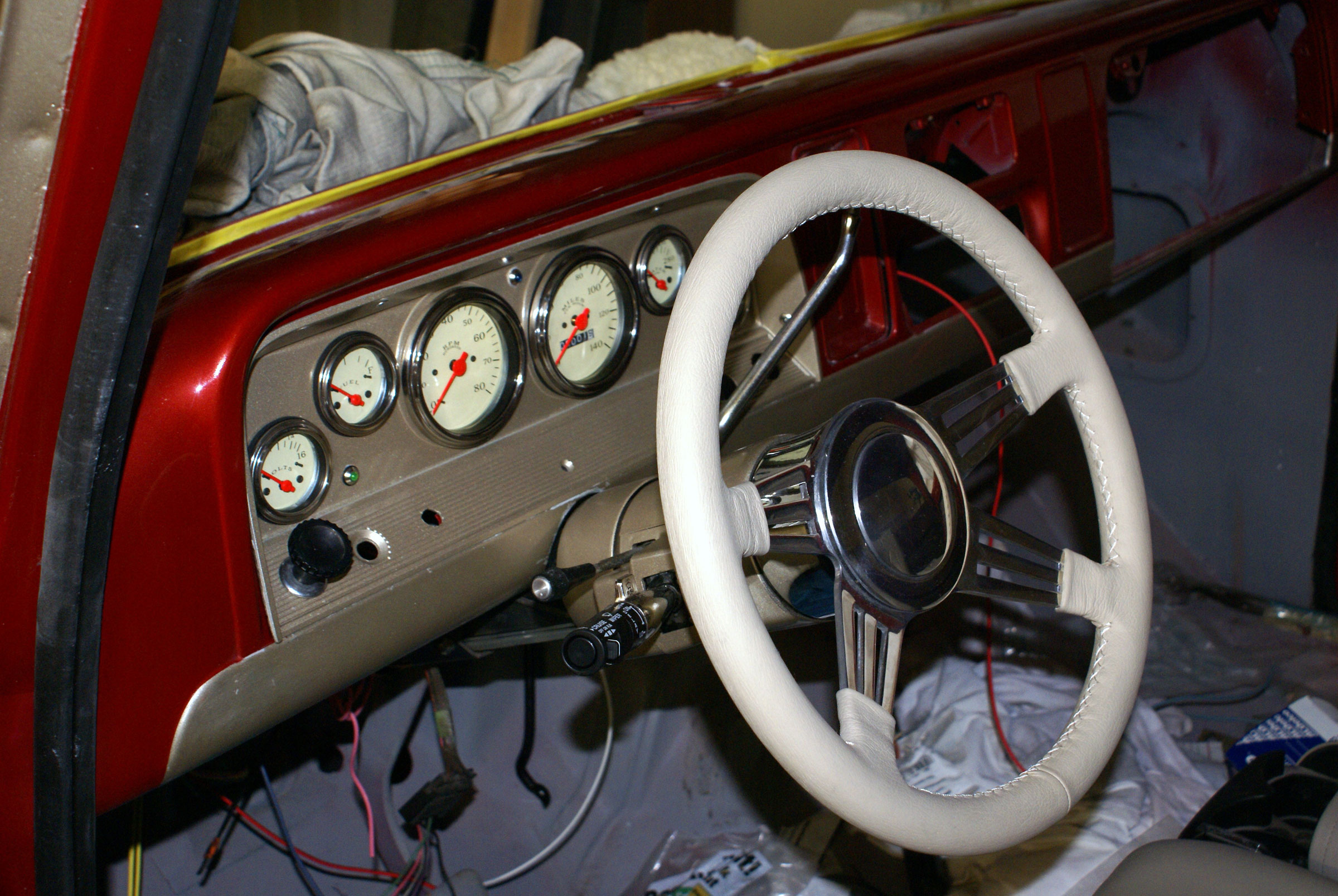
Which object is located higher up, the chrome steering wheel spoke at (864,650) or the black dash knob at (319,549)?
the black dash knob at (319,549)

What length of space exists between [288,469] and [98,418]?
0.92ft

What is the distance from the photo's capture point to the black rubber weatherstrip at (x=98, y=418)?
2.19 ft

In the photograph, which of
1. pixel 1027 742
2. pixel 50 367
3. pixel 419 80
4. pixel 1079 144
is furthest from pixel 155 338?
pixel 1027 742

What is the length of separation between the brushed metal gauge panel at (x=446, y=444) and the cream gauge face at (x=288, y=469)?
0.04 ft

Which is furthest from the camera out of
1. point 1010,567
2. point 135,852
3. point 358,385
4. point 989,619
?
point 989,619

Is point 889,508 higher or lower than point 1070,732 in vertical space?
higher

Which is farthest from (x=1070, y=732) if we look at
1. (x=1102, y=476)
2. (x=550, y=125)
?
(x=550, y=125)

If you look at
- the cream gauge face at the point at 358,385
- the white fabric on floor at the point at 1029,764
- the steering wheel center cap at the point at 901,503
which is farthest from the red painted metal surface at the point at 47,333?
the white fabric on floor at the point at 1029,764

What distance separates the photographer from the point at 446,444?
1165 mm

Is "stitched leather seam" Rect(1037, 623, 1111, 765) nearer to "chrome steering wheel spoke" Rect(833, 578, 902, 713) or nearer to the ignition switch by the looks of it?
"chrome steering wheel spoke" Rect(833, 578, 902, 713)

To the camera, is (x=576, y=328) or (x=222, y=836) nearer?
(x=576, y=328)

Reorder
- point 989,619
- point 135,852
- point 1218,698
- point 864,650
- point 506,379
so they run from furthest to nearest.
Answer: point 1218,698
point 989,619
point 135,852
point 506,379
point 864,650

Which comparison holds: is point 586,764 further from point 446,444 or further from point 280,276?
point 280,276

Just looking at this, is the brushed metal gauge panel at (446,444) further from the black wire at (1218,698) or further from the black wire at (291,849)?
the black wire at (1218,698)
